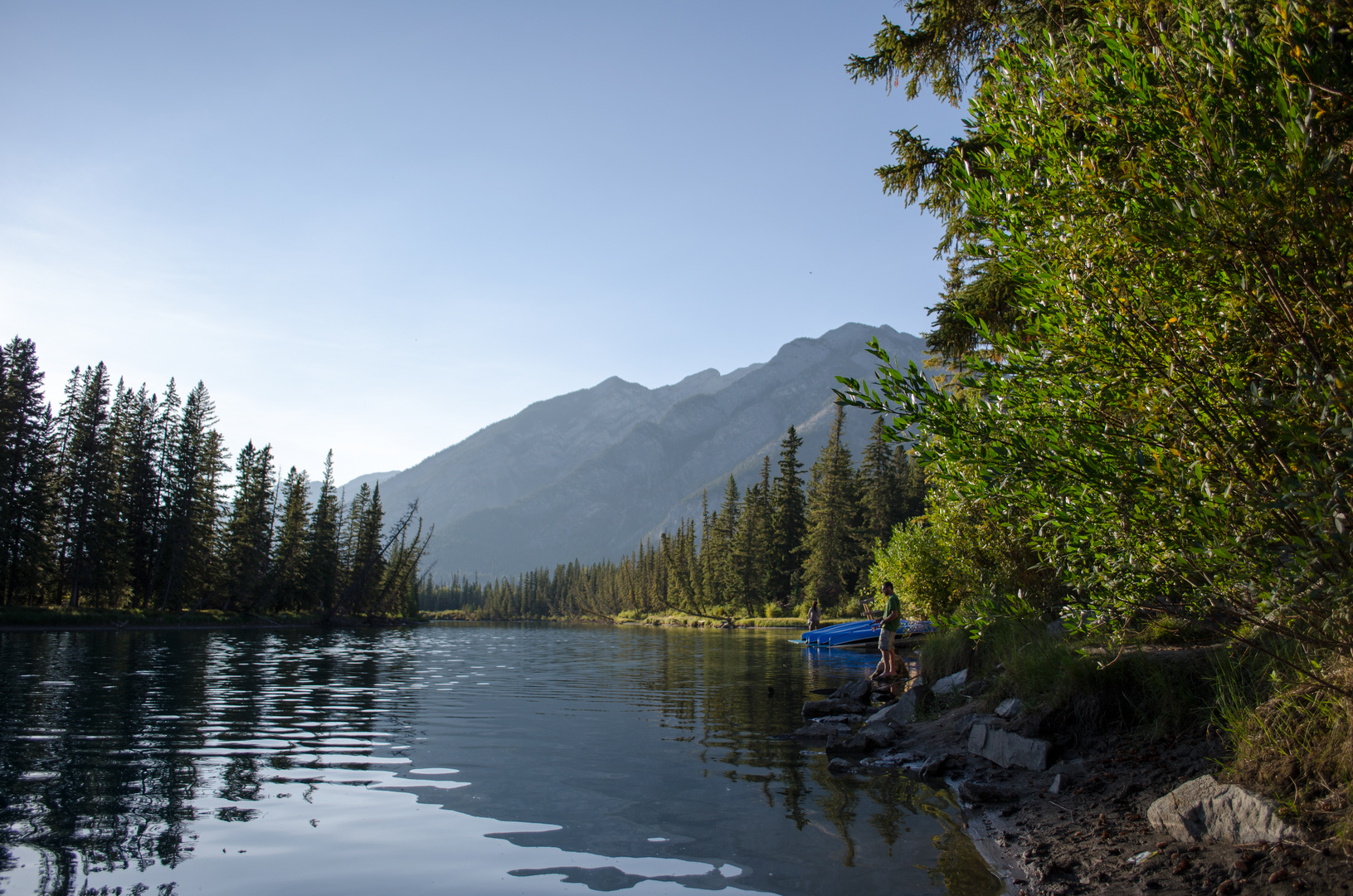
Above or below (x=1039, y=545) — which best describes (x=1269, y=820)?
below

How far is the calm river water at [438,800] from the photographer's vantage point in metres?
5.77

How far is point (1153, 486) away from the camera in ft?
15.6

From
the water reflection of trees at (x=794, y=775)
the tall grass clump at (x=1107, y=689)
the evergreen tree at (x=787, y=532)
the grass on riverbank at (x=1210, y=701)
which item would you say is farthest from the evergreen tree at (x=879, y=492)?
the tall grass clump at (x=1107, y=689)

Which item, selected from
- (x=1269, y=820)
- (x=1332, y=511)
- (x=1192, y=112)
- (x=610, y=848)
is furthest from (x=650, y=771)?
(x=1192, y=112)

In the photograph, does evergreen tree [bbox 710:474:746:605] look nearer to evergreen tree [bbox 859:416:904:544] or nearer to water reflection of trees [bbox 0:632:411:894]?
evergreen tree [bbox 859:416:904:544]

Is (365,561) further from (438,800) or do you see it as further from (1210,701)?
(1210,701)

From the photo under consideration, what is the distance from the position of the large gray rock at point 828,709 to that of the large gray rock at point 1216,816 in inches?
337

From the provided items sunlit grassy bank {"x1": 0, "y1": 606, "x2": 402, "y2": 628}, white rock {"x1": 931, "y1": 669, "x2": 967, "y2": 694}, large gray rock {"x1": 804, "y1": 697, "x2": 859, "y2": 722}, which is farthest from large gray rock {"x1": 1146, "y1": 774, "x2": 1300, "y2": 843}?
sunlit grassy bank {"x1": 0, "y1": 606, "x2": 402, "y2": 628}

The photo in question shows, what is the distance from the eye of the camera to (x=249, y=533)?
2410 inches

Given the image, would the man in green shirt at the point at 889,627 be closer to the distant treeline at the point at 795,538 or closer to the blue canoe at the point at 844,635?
the blue canoe at the point at 844,635

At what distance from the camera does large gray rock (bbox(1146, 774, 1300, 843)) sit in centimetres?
486

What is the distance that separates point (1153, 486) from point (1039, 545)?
1568 mm

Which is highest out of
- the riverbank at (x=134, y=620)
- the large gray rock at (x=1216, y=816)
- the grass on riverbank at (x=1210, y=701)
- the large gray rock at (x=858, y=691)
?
the grass on riverbank at (x=1210, y=701)

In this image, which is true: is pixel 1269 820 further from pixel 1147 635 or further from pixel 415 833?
pixel 415 833
